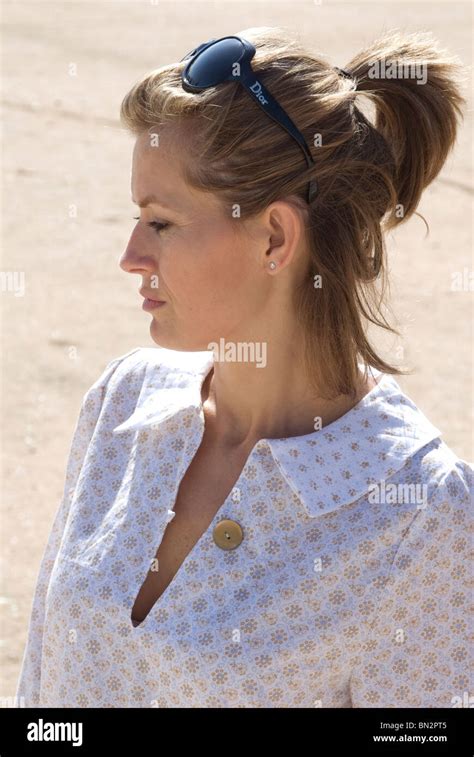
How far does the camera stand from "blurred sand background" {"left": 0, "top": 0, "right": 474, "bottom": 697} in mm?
5742

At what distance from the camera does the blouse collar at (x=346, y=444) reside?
80.9 inches

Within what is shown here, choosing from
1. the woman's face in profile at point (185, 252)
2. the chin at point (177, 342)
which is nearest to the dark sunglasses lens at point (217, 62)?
the woman's face in profile at point (185, 252)

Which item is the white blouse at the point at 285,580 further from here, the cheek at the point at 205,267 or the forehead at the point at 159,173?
the forehead at the point at 159,173

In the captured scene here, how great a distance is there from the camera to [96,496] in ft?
7.30

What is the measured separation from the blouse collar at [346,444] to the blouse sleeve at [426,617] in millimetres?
123

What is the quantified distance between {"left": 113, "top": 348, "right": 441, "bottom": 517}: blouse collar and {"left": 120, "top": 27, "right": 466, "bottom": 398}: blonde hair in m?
0.06

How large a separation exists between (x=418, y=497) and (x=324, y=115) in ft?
2.16

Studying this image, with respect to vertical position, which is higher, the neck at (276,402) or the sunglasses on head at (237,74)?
the sunglasses on head at (237,74)

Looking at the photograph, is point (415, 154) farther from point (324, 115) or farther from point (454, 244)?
point (454, 244)

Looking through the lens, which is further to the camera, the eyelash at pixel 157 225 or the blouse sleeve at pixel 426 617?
the eyelash at pixel 157 225

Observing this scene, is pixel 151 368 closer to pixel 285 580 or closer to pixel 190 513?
pixel 190 513

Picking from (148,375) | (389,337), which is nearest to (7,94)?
(389,337)

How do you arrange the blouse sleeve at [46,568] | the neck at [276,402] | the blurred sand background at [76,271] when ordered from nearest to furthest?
the neck at [276,402] < the blouse sleeve at [46,568] < the blurred sand background at [76,271]

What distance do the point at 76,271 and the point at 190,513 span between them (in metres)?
6.63
